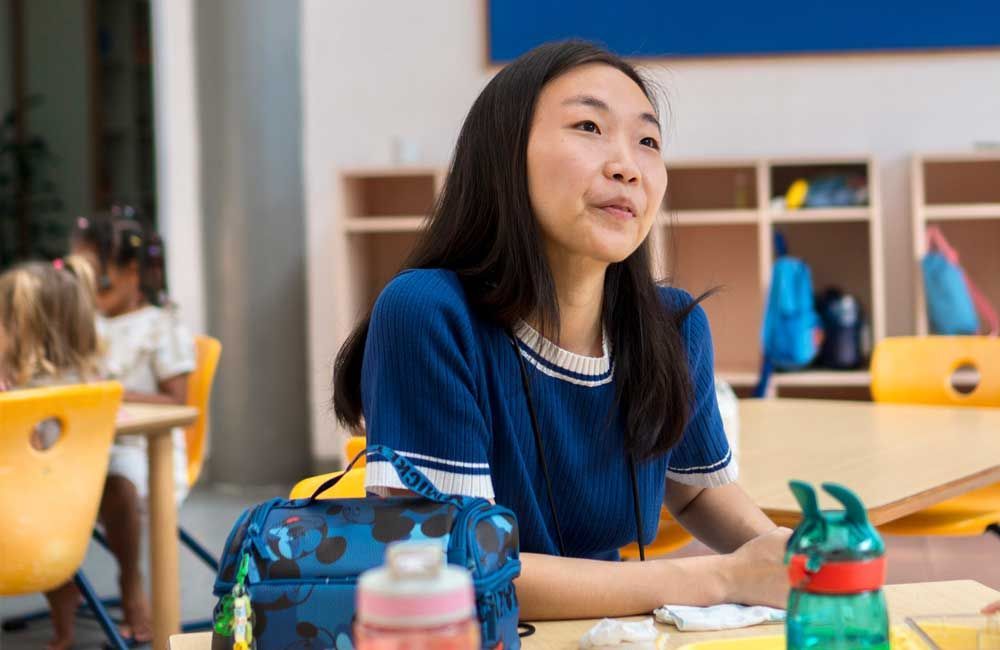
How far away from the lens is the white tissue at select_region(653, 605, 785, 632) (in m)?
1.12

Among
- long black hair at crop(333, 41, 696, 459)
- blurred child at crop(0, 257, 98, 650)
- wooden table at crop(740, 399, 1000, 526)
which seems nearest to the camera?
long black hair at crop(333, 41, 696, 459)

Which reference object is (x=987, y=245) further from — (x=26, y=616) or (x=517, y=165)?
(x=517, y=165)

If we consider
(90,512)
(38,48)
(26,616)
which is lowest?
(26,616)

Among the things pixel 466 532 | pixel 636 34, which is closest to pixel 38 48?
pixel 636 34

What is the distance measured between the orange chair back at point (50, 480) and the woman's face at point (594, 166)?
1411 mm

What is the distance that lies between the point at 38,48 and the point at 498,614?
816 cm

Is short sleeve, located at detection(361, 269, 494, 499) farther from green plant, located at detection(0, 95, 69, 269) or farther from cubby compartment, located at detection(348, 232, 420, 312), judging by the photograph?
green plant, located at detection(0, 95, 69, 269)

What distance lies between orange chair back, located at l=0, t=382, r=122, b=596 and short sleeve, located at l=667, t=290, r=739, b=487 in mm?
1418

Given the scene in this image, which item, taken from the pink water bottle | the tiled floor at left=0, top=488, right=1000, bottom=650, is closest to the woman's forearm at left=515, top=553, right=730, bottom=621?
the pink water bottle

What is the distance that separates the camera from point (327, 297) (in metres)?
5.86

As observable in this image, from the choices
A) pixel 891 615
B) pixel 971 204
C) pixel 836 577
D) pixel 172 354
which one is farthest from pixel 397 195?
pixel 836 577

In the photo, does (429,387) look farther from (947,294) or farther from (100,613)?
(947,294)

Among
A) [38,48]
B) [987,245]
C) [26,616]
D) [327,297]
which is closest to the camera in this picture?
[26,616]

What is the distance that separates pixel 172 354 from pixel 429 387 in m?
2.56
